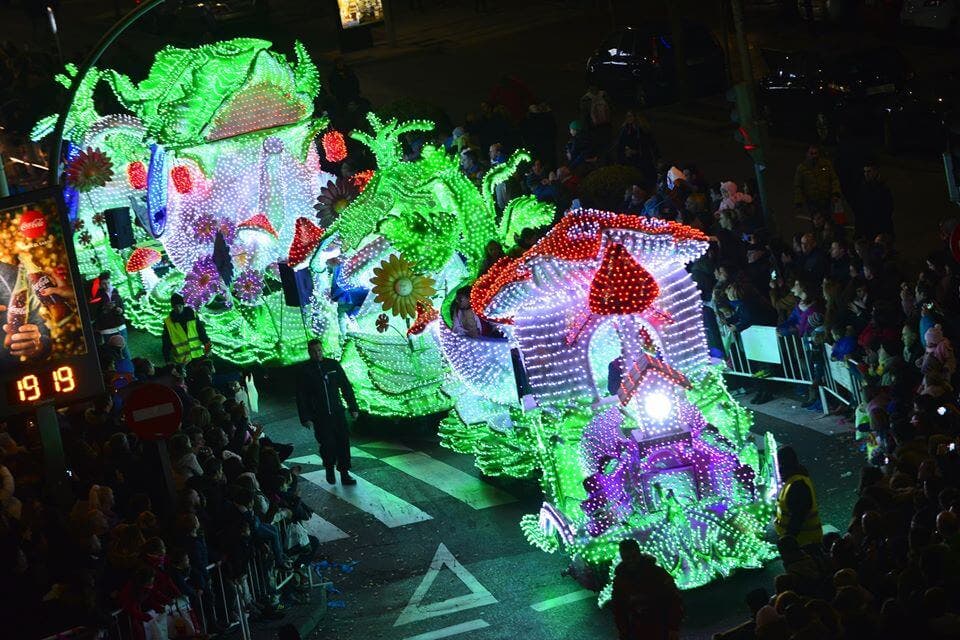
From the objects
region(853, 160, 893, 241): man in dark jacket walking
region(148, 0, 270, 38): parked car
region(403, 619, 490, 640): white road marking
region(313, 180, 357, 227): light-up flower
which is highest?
region(148, 0, 270, 38): parked car

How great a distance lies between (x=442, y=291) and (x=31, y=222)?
5719 mm

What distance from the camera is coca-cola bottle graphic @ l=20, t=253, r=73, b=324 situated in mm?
13383

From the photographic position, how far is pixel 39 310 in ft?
44.0

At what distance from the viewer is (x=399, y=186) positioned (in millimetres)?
18188

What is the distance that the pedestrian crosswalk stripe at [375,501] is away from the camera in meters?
16.2

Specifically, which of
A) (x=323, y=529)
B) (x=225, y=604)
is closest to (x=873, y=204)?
(x=323, y=529)

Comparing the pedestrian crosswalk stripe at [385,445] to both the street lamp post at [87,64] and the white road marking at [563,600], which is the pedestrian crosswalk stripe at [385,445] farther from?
the street lamp post at [87,64]

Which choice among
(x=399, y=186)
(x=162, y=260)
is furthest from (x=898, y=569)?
(x=162, y=260)

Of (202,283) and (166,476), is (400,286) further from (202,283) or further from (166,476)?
(166,476)

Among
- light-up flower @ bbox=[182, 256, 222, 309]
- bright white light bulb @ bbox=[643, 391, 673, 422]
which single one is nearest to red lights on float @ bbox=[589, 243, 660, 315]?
bright white light bulb @ bbox=[643, 391, 673, 422]

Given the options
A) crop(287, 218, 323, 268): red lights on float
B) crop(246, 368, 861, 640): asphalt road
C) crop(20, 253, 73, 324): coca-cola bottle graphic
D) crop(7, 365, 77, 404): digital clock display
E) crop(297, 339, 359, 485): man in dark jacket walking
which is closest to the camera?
crop(7, 365, 77, 404): digital clock display

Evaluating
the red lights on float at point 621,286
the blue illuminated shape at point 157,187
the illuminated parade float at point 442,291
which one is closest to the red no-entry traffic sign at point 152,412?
the illuminated parade float at point 442,291

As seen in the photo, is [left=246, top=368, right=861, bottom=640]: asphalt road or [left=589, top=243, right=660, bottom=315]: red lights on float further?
[left=589, top=243, right=660, bottom=315]: red lights on float

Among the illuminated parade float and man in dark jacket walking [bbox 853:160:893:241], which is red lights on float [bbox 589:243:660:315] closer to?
the illuminated parade float
